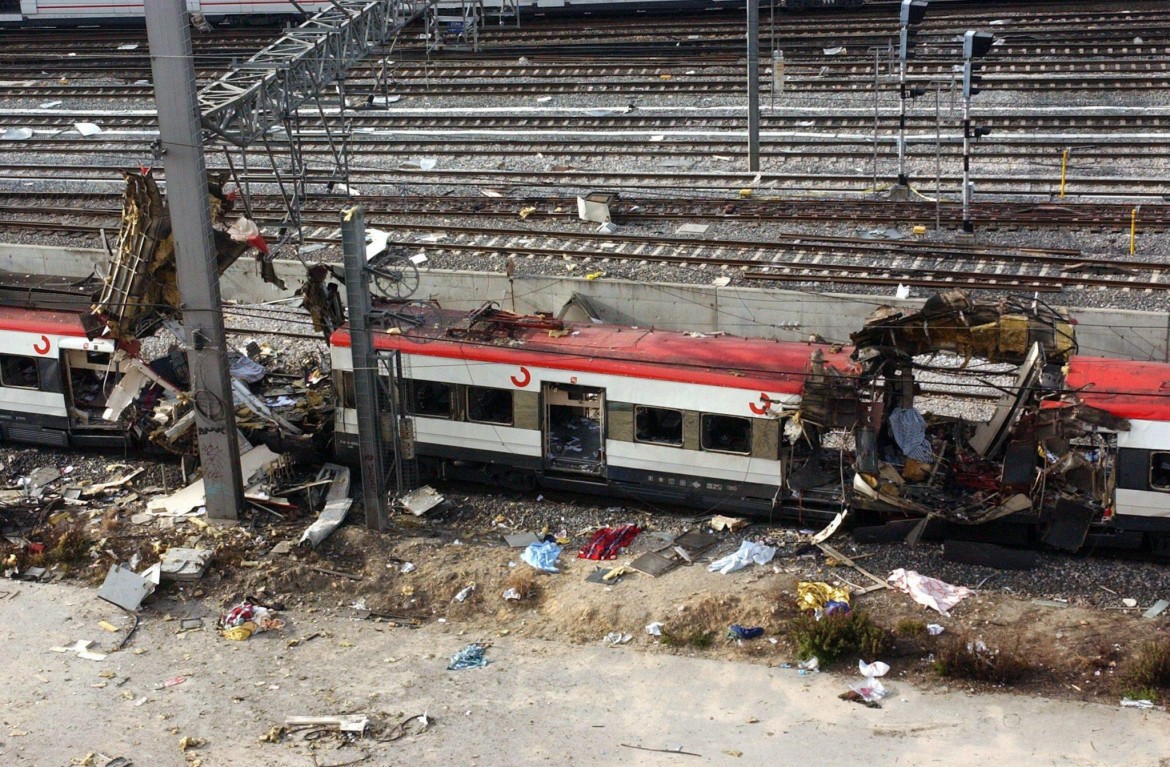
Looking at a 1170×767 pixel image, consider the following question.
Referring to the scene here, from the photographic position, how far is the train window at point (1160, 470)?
1459 cm

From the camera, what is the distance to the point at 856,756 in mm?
12109

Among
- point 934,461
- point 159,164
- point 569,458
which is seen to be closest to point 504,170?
point 159,164

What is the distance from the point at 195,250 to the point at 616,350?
18.1ft

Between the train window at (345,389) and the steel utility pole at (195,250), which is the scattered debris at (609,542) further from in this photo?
the steel utility pole at (195,250)

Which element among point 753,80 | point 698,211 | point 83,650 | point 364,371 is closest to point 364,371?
point 364,371

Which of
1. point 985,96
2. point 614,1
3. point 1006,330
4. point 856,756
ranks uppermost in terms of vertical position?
point 614,1

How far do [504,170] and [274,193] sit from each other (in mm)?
→ 5159

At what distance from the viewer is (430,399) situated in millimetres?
17703

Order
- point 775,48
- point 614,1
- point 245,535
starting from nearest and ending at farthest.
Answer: point 245,535 → point 775,48 → point 614,1

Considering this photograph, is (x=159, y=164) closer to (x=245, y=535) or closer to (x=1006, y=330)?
(x=245, y=535)

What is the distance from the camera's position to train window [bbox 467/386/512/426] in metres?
17.3

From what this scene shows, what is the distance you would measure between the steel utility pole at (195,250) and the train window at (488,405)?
3.14 m

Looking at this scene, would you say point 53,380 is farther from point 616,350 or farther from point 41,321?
point 616,350

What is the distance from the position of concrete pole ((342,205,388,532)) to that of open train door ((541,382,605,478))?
85.3 inches
